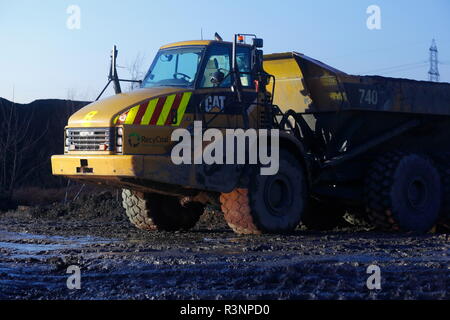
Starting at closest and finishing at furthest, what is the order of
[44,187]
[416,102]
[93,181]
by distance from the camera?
[93,181]
[416,102]
[44,187]

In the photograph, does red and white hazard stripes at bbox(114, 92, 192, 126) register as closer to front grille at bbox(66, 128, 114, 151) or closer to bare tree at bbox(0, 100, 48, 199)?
front grille at bbox(66, 128, 114, 151)

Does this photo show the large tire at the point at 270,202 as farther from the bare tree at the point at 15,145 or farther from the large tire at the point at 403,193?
the bare tree at the point at 15,145

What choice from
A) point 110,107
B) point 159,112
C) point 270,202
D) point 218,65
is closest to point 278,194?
point 270,202

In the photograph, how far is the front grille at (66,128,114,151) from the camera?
9.48 metres

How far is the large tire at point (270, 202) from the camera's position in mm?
10125

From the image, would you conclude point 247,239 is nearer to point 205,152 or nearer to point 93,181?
point 205,152

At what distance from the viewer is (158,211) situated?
37.7ft

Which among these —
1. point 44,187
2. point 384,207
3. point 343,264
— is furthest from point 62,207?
point 44,187

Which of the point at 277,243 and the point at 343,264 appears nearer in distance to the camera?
the point at 343,264

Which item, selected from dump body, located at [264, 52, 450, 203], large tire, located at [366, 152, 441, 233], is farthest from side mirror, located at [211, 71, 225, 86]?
large tire, located at [366, 152, 441, 233]

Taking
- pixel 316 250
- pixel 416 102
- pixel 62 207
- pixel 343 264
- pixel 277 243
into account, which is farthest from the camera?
pixel 62 207

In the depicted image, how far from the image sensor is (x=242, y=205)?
1009cm

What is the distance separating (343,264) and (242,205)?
269 cm

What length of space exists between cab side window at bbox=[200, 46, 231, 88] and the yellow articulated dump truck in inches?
0.7
